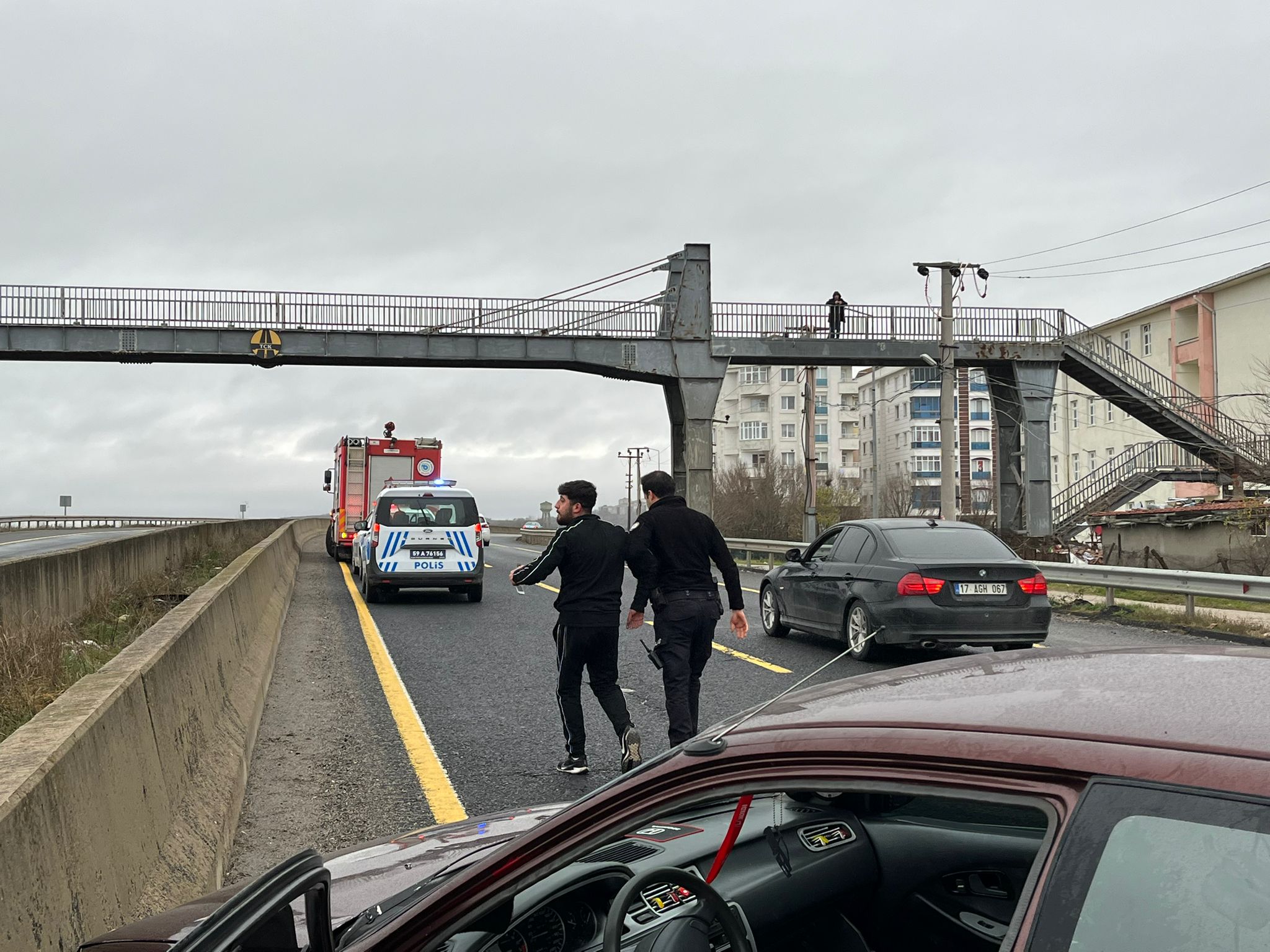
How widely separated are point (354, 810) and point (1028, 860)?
474 cm

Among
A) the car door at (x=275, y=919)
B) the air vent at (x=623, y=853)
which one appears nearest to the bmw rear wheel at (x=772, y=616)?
the air vent at (x=623, y=853)

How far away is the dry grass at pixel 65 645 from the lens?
5.96 meters

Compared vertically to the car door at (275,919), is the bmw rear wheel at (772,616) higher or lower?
lower

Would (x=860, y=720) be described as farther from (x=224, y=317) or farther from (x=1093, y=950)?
(x=224, y=317)

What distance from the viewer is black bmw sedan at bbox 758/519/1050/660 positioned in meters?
11.5

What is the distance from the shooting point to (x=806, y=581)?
13.5 meters

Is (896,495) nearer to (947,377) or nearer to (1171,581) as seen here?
(947,377)

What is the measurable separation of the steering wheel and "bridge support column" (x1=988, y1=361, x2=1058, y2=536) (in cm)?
3380

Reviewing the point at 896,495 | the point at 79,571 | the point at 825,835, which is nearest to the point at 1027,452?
→ the point at 79,571

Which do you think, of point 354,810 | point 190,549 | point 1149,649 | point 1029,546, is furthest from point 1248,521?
point 1149,649

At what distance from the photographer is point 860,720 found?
1952 millimetres

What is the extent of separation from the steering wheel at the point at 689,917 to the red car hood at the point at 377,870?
46cm

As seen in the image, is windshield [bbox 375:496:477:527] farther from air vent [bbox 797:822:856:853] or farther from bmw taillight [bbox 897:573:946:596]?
air vent [bbox 797:822:856:853]

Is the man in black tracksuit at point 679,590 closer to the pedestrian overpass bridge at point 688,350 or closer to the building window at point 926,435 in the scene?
the pedestrian overpass bridge at point 688,350
